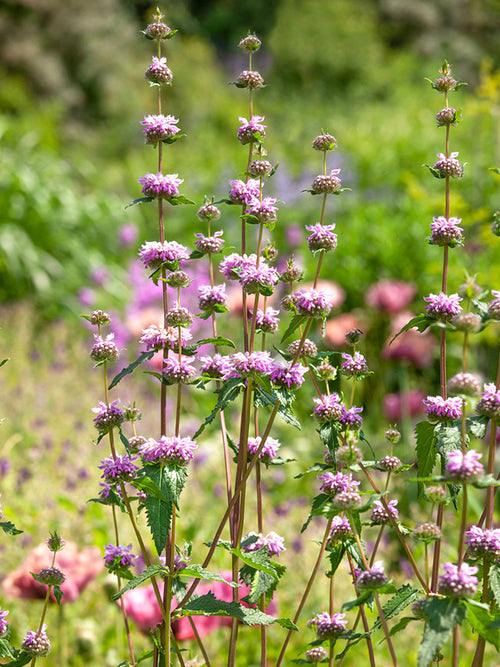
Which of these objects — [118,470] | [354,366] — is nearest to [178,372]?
[118,470]

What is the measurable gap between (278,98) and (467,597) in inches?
588

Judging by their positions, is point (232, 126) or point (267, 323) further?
point (232, 126)

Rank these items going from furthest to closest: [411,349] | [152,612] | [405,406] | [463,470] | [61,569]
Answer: [411,349], [405,406], [61,569], [152,612], [463,470]

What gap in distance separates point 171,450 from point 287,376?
0.21 meters

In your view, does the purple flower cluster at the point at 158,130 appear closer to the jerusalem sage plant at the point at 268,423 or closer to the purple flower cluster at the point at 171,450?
the jerusalem sage plant at the point at 268,423

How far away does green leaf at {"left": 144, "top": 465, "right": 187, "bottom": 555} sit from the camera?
1021 mm

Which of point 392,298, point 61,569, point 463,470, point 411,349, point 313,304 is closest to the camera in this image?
point 463,470

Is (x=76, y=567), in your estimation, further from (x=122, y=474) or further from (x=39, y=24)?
(x=39, y=24)

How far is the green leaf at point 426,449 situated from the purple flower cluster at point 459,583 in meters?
0.26

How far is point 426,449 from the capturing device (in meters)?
1.16

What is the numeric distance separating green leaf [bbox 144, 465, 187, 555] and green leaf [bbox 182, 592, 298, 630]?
0.12 meters

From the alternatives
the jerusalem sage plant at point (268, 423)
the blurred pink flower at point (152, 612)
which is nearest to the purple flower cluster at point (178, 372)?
the jerusalem sage plant at point (268, 423)

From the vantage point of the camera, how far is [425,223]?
4910 mm

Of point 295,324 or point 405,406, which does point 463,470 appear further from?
point 405,406
